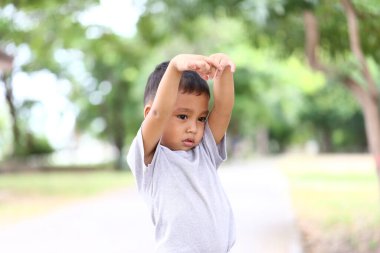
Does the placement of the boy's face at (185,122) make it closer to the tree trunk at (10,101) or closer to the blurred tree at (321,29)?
the blurred tree at (321,29)

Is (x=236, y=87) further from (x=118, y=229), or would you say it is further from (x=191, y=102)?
(x=191, y=102)

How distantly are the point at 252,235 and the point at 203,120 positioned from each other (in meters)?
6.05

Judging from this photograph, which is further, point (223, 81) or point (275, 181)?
point (275, 181)

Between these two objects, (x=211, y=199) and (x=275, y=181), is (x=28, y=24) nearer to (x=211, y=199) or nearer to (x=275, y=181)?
(x=275, y=181)

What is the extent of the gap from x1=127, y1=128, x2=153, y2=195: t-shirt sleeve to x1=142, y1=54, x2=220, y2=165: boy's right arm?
0.02 meters

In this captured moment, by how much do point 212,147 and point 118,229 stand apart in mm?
6615

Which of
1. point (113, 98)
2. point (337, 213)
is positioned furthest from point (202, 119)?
point (113, 98)

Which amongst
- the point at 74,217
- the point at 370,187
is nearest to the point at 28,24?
the point at 74,217

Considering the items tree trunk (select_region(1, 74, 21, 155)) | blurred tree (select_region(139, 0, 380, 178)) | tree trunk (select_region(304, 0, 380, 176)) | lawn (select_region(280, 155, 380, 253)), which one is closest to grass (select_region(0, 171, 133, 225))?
lawn (select_region(280, 155, 380, 253))

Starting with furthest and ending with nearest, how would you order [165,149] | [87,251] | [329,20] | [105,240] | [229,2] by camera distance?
1. [329,20]
2. [105,240]
3. [87,251]
4. [229,2]
5. [165,149]

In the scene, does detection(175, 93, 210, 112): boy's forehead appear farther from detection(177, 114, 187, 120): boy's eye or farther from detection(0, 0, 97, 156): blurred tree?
detection(0, 0, 97, 156): blurred tree

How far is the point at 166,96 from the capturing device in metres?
2.07

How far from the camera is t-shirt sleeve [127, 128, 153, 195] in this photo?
2.15 meters

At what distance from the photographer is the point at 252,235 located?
8.09m
